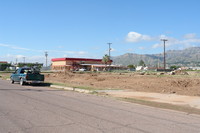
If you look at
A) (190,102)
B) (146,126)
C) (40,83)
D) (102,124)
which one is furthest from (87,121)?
(40,83)

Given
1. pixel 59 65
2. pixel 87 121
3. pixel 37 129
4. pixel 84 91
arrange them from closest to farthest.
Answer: pixel 37 129, pixel 87 121, pixel 84 91, pixel 59 65

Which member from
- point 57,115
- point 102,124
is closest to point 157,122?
point 102,124

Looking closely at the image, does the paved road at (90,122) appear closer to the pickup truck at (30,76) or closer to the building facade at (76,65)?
the pickup truck at (30,76)

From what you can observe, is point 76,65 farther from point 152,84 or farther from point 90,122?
point 90,122

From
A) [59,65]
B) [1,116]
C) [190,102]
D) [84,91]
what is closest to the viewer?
[1,116]

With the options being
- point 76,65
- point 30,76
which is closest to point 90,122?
point 30,76

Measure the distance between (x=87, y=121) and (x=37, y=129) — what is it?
6.55 ft

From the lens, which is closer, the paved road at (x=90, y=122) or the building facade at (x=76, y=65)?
the paved road at (x=90, y=122)

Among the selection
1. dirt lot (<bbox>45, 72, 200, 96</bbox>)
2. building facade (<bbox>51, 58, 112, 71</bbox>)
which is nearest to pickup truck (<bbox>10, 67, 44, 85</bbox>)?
dirt lot (<bbox>45, 72, 200, 96</bbox>)

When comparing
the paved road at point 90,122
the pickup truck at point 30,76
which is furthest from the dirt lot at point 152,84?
the paved road at point 90,122

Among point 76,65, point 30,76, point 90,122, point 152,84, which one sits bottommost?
point 90,122

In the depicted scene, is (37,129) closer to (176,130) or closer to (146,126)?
(146,126)

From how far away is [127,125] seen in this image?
904cm

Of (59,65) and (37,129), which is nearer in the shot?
(37,129)
